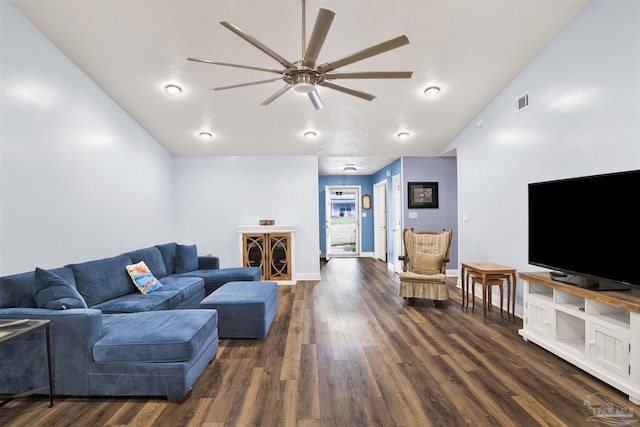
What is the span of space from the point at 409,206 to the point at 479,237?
166 centimetres

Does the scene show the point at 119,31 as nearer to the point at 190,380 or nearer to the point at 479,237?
the point at 190,380

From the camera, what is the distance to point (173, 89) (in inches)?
149

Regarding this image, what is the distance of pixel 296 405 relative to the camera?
6.61 ft

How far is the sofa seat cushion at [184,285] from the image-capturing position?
361cm

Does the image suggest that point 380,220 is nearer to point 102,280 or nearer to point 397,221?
point 397,221

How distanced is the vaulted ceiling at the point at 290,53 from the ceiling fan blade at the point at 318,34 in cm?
90

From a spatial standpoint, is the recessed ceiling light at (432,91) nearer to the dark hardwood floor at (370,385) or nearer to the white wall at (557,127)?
the white wall at (557,127)

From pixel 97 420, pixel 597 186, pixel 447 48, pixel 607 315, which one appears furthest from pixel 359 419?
pixel 447 48

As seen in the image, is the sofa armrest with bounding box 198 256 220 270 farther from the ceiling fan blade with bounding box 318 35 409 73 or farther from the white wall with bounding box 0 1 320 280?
the ceiling fan blade with bounding box 318 35 409 73

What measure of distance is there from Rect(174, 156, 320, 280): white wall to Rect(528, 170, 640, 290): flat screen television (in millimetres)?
3641

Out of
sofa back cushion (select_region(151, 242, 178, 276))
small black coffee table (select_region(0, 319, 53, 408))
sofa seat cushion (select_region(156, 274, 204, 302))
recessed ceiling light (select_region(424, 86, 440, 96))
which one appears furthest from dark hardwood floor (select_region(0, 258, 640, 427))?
recessed ceiling light (select_region(424, 86, 440, 96))

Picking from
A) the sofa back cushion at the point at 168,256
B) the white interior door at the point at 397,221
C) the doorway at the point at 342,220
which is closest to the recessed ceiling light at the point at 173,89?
the sofa back cushion at the point at 168,256

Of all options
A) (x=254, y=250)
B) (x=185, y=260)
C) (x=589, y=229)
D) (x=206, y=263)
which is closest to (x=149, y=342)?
A: (x=185, y=260)

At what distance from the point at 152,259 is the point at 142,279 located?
0.57 metres
